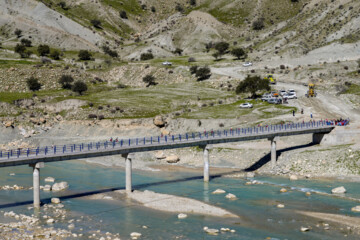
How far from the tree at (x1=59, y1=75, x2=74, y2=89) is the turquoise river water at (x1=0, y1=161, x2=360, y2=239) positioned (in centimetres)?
7276

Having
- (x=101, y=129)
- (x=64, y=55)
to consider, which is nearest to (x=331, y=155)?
(x=101, y=129)

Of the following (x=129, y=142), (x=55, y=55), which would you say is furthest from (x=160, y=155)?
(x=55, y=55)

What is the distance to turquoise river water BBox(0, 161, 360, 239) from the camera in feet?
160

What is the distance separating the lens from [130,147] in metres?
68.4

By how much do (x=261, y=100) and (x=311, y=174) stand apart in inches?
1864

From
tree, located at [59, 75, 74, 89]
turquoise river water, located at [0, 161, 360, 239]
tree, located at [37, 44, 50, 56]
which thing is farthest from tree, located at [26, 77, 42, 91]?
turquoise river water, located at [0, 161, 360, 239]

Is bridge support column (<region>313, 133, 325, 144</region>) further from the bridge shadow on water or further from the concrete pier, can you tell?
the concrete pier

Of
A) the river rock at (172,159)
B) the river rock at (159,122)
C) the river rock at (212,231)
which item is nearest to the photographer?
the river rock at (212,231)

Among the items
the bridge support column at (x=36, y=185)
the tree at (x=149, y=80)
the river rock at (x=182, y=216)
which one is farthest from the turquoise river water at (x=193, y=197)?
the tree at (x=149, y=80)

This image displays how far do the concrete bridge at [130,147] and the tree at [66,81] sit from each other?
7608cm

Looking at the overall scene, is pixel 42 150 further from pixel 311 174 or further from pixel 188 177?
pixel 311 174

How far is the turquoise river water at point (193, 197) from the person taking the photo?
48719 mm

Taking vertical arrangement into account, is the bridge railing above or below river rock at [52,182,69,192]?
above

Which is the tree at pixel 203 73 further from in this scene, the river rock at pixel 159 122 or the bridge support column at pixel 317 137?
the bridge support column at pixel 317 137
